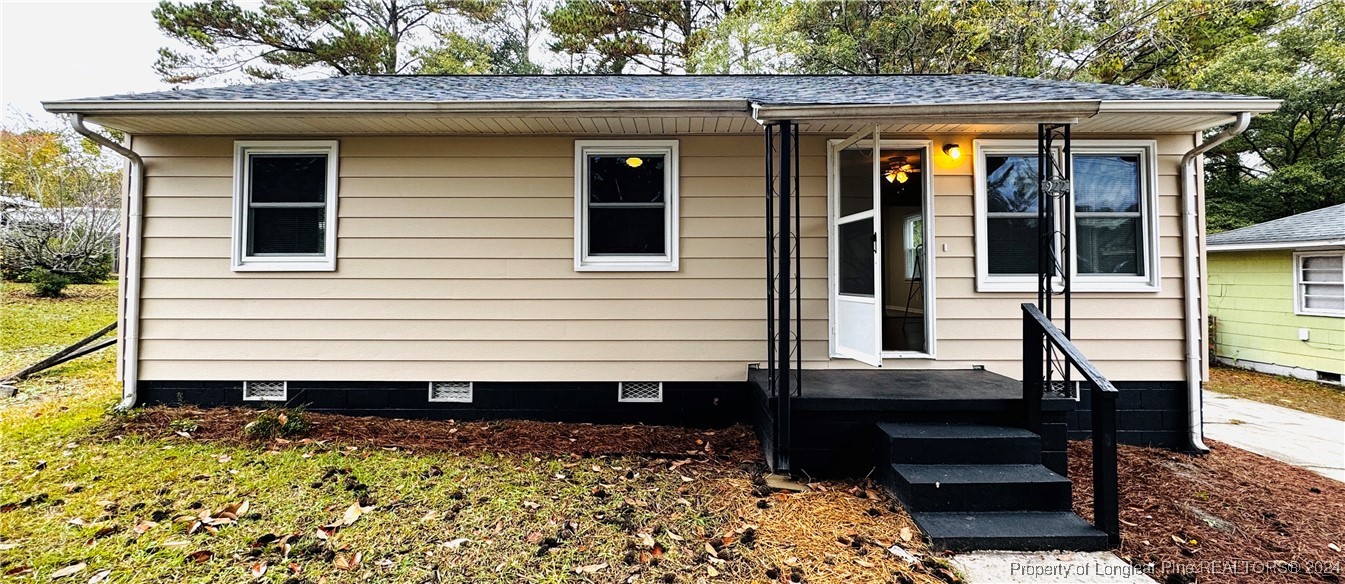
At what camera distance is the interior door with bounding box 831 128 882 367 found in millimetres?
3406

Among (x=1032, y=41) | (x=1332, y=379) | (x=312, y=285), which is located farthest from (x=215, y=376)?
(x=1032, y=41)

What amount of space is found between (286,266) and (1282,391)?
10732mm

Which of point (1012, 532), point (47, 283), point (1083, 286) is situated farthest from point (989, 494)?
point (47, 283)

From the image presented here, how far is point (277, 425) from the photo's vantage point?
12.1ft

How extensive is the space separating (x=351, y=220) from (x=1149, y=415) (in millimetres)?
6335

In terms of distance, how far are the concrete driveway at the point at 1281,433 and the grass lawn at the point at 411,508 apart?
3.58 metres

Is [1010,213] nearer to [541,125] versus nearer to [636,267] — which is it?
[636,267]

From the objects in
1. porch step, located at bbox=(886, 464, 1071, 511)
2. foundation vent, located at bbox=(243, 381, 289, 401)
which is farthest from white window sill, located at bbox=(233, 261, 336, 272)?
porch step, located at bbox=(886, 464, 1071, 511)

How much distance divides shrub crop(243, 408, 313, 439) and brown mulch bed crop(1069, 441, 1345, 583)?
4831mm

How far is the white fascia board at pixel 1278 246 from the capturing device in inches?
263

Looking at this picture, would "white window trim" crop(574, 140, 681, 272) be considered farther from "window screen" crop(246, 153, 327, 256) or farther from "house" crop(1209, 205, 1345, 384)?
"house" crop(1209, 205, 1345, 384)

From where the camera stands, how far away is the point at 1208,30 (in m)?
11.0

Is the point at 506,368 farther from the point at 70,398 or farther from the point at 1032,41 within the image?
the point at 1032,41

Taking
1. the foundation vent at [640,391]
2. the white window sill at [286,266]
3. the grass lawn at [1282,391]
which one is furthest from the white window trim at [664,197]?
the grass lawn at [1282,391]
